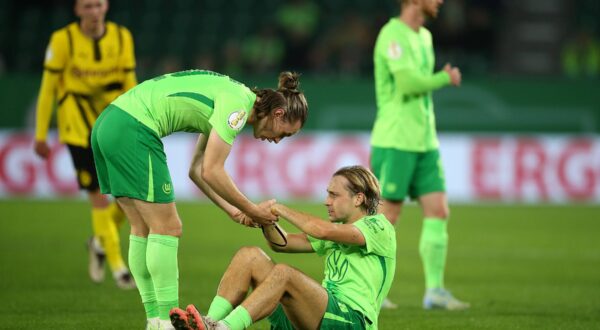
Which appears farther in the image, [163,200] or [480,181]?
[480,181]

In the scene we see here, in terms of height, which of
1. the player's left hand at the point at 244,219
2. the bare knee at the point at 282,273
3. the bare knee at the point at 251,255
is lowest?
the bare knee at the point at 282,273

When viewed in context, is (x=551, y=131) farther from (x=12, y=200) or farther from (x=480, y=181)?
(x=12, y=200)

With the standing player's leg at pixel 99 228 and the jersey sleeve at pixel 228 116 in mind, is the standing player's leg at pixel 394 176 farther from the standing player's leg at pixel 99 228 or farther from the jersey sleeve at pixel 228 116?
the jersey sleeve at pixel 228 116

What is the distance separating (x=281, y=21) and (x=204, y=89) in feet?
49.1

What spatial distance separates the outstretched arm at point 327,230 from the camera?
229 inches

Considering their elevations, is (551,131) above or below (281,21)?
below

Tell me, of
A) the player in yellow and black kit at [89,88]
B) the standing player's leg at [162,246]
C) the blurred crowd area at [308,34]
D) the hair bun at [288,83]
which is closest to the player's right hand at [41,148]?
the player in yellow and black kit at [89,88]

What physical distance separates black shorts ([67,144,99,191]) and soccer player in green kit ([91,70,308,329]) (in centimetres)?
301

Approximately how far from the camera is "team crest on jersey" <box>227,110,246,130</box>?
5961 millimetres

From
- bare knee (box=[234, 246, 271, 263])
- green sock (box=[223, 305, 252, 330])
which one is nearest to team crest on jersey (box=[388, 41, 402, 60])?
Answer: bare knee (box=[234, 246, 271, 263])

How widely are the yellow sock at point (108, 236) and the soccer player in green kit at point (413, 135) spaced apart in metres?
2.43

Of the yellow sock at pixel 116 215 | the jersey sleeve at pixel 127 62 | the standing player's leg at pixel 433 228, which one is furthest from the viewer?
the yellow sock at pixel 116 215

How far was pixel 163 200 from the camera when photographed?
20.7 ft

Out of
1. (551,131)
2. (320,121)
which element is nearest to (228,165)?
(320,121)
